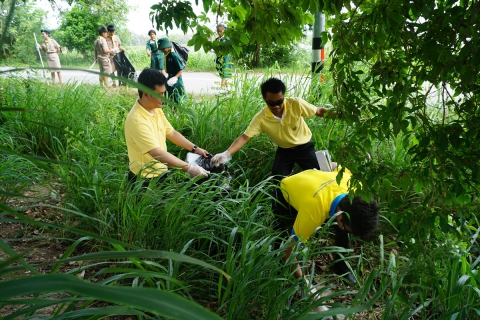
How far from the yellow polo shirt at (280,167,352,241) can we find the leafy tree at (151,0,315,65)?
911 millimetres

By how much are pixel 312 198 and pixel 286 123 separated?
1090mm

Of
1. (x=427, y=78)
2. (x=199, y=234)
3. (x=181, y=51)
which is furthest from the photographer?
(x=181, y=51)

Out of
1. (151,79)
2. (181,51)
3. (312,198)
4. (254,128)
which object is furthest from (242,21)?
(181,51)

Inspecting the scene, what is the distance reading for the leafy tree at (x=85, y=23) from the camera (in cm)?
1986

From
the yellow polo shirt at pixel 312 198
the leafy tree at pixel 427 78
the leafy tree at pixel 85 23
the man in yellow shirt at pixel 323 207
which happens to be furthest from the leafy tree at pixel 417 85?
the leafy tree at pixel 85 23

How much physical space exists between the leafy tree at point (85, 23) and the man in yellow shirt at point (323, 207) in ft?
63.7

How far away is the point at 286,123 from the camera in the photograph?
3.47 m

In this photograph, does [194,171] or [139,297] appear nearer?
[139,297]

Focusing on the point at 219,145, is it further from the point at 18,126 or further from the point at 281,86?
the point at 18,126

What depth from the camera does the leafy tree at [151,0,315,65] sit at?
178 centimetres

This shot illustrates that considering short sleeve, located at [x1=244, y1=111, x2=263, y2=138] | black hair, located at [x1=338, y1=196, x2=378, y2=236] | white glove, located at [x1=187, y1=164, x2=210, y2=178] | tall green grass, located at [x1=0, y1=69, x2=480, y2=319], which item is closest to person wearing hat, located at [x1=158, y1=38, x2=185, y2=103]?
tall green grass, located at [x1=0, y1=69, x2=480, y2=319]

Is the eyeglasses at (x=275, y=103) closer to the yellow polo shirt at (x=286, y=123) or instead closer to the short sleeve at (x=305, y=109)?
the yellow polo shirt at (x=286, y=123)

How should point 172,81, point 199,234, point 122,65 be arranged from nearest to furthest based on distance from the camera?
point 199,234
point 172,81
point 122,65

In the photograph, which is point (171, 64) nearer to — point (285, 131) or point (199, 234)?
point (285, 131)
